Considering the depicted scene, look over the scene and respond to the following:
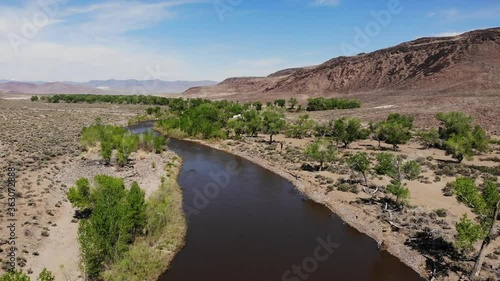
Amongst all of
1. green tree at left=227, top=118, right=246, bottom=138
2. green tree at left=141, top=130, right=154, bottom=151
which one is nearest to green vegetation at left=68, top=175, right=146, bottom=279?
green tree at left=141, top=130, right=154, bottom=151

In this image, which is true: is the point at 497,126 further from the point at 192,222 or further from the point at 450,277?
the point at 192,222

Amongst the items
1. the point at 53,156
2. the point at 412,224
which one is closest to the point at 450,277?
the point at 412,224

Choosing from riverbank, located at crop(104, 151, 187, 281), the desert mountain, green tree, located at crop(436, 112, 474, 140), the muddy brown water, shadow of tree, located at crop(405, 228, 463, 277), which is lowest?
the muddy brown water

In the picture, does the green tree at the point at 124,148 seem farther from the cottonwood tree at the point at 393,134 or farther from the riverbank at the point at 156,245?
the cottonwood tree at the point at 393,134

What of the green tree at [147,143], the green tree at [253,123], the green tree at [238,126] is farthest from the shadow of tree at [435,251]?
the green tree at [238,126]

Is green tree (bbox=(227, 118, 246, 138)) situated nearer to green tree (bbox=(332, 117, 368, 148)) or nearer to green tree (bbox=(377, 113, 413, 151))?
green tree (bbox=(332, 117, 368, 148))

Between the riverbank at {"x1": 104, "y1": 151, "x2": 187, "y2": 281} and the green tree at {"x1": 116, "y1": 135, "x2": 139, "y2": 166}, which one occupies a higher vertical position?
the green tree at {"x1": 116, "y1": 135, "x2": 139, "y2": 166}
